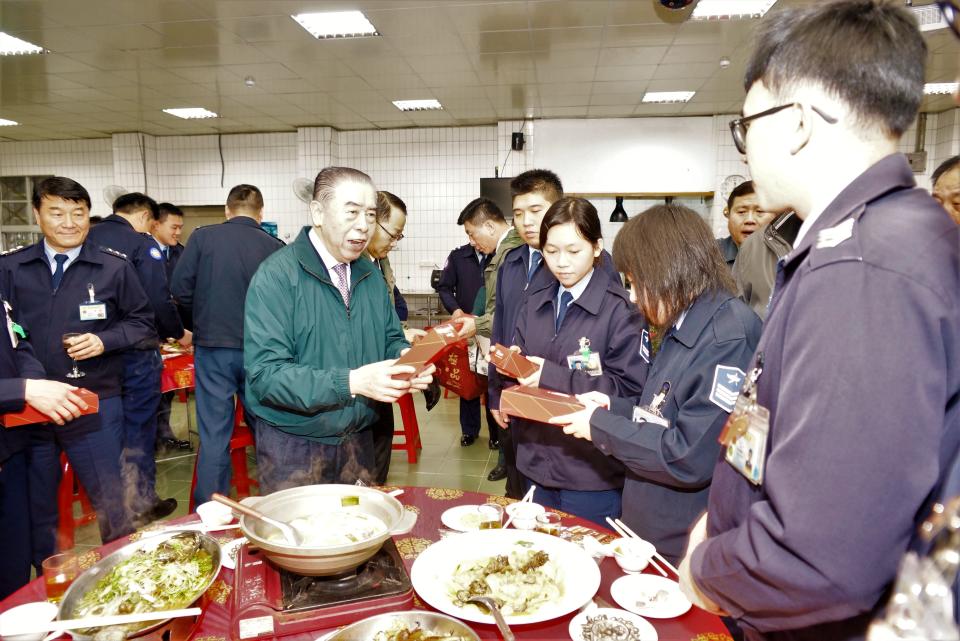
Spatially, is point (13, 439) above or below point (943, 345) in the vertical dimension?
below

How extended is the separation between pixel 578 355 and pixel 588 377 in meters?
0.10

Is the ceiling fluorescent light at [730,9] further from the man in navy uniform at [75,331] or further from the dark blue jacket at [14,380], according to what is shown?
the dark blue jacket at [14,380]

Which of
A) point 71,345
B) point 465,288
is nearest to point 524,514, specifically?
point 71,345

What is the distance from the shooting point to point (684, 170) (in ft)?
28.0

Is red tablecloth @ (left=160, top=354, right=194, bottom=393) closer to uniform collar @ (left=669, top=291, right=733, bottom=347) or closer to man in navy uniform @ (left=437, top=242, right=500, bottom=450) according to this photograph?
man in navy uniform @ (left=437, top=242, right=500, bottom=450)

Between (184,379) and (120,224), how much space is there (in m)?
1.26

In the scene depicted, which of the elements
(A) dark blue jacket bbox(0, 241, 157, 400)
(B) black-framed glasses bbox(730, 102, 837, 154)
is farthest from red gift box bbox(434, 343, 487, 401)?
(B) black-framed glasses bbox(730, 102, 837, 154)

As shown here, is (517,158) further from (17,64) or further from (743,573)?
(743,573)

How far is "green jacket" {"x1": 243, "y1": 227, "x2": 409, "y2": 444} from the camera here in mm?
1999

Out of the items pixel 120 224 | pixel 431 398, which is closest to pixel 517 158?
pixel 120 224

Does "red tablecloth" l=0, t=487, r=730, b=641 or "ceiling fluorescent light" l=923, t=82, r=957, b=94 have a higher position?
"ceiling fluorescent light" l=923, t=82, r=957, b=94

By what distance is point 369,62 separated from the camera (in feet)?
19.8

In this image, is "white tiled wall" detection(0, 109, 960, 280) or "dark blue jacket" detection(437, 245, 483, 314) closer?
"dark blue jacket" detection(437, 245, 483, 314)

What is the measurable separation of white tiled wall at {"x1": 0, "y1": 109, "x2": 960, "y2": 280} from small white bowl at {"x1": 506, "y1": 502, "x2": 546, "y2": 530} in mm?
7584
